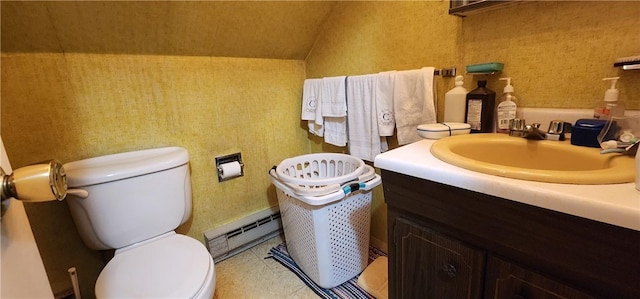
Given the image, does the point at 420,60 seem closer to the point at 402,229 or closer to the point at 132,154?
the point at 402,229

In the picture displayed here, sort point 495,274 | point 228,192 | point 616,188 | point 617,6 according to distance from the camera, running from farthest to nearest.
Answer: point 228,192 → point 617,6 → point 495,274 → point 616,188

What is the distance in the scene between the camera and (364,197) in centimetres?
137

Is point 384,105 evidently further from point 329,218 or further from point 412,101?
point 329,218

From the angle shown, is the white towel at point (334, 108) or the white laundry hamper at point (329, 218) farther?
the white towel at point (334, 108)

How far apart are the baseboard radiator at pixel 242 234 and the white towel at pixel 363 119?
0.77 meters

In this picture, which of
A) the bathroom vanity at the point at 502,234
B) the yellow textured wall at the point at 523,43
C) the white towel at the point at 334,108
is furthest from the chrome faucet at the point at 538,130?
the white towel at the point at 334,108

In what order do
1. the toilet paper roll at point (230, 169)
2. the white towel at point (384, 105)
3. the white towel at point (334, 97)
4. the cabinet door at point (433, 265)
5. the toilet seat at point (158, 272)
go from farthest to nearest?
the toilet paper roll at point (230, 169) < the white towel at point (334, 97) < the white towel at point (384, 105) < the toilet seat at point (158, 272) < the cabinet door at point (433, 265)

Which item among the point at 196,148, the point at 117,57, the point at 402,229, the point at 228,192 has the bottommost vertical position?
the point at 228,192

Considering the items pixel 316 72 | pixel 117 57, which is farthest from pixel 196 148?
pixel 316 72

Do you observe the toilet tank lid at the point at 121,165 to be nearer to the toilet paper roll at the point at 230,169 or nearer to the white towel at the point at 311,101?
the toilet paper roll at the point at 230,169

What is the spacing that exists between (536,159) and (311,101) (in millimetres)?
1169

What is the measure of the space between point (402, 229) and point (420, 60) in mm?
813

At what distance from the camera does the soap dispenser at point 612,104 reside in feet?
2.59

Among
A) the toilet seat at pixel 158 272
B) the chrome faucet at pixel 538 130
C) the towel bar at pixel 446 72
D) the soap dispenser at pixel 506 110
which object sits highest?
the towel bar at pixel 446 72
